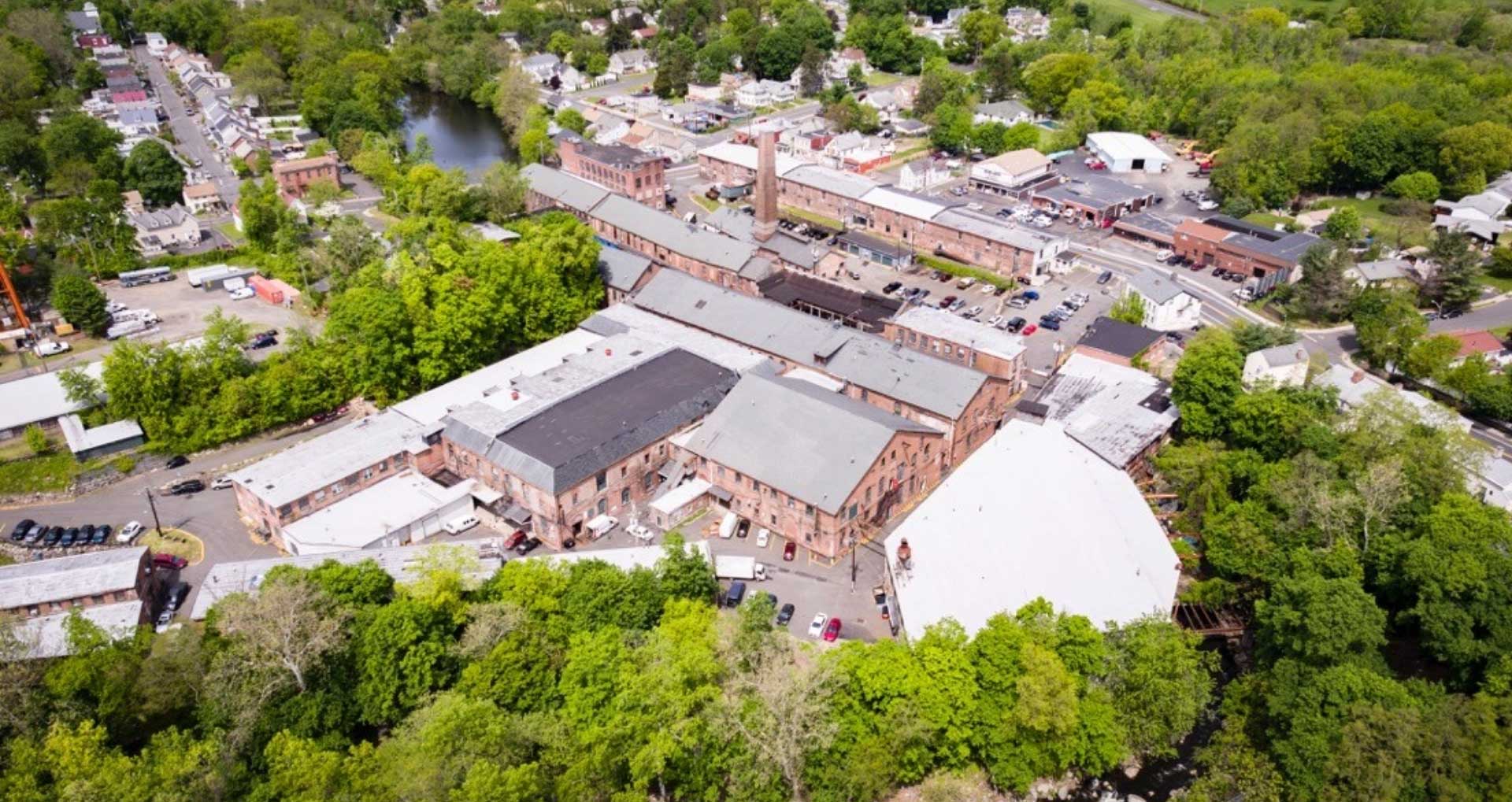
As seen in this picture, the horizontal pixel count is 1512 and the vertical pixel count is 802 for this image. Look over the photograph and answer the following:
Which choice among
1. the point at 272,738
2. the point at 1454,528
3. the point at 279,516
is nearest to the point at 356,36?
the point at 279,516

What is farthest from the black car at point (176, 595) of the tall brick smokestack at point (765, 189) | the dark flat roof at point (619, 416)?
the tall brick smokestack at point (765, 189)

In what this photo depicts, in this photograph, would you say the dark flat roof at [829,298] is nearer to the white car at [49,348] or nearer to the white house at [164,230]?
the white car at [49,348]

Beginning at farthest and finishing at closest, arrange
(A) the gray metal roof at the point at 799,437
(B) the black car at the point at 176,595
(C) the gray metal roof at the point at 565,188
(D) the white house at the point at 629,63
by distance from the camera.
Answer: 1. (D) the white house at the point at 629,63
2. (C) the gray metal roof at the point at 565,188
3. (A) the gray metal roof at the point at 799,437
4. (B) the black car at the point at 176,595

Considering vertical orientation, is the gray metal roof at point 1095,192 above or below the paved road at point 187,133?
below

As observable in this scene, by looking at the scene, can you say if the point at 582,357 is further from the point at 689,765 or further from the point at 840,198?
the point at 840,198

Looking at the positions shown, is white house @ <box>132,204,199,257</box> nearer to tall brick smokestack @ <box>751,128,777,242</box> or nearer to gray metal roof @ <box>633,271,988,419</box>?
gray metal roof @ <box>633,271,988,419</box>

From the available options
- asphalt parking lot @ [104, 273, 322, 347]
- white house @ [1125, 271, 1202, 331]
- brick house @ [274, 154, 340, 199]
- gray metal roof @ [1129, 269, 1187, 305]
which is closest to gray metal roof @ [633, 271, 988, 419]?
white house @ [1125, 271, 1202, 331]
